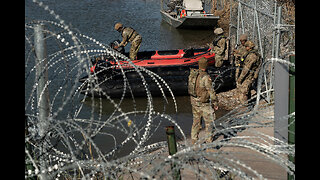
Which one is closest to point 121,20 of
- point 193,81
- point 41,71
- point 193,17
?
point 193,17

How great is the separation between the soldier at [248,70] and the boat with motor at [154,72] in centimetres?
165

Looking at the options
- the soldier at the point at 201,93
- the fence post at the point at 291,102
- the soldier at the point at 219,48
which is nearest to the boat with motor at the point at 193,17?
the soldier at the point at 219,48

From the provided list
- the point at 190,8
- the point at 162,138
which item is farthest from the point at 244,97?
the point at 190,8

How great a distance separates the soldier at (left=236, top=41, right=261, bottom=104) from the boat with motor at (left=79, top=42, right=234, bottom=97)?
1.65m

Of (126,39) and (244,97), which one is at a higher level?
(126,39)

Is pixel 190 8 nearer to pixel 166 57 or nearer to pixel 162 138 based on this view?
pixel 166 57

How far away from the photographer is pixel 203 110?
6.38 metres

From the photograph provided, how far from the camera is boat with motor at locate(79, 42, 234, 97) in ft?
35.6

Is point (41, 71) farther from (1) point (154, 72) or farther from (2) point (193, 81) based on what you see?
(1) point (154, 72)

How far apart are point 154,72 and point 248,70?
3.33 m

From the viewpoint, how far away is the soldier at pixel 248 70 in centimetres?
840

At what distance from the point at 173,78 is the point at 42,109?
7180 millimetres
